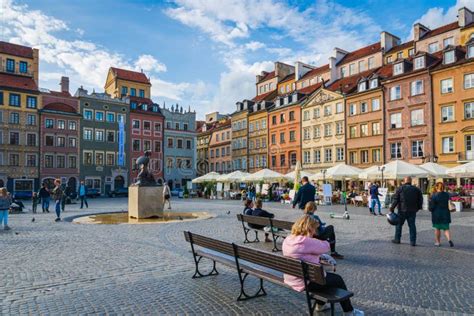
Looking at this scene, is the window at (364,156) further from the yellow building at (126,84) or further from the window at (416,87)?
the yellow building at (126,84)

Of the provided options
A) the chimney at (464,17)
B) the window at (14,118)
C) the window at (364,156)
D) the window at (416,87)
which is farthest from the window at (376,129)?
the window at (14,118)

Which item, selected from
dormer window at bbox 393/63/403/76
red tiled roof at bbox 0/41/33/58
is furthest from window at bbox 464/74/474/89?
red tiled roof at bbox 0/41/33/58

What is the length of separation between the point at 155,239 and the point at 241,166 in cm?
5160

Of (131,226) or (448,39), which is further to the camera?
(448,39)

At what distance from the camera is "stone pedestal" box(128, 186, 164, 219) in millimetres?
17375

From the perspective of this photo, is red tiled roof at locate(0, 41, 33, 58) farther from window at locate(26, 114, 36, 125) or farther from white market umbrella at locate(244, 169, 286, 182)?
white market umbrella at locate(244, 169, 286, 182)

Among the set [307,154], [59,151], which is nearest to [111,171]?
[59,151]

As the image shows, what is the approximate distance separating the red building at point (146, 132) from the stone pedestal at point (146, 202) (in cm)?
4189

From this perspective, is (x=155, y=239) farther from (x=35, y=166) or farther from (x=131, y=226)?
(x=35, y=166)

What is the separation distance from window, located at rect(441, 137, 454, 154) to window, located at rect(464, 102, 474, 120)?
86.3 inches

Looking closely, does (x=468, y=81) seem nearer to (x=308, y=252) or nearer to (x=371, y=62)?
(x=371, y=62)

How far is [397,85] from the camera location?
40.2 metres

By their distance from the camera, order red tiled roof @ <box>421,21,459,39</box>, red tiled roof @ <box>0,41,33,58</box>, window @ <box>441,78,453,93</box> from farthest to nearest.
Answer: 1. red tiled roof @ <box>0,41,33,58</box>
2. red tiled roof @ <box>421,21,459,39</box>
3. window @ <box>441,78,453,93</box>

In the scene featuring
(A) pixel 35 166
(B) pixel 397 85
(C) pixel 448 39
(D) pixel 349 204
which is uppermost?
(C) pixel 448 39
